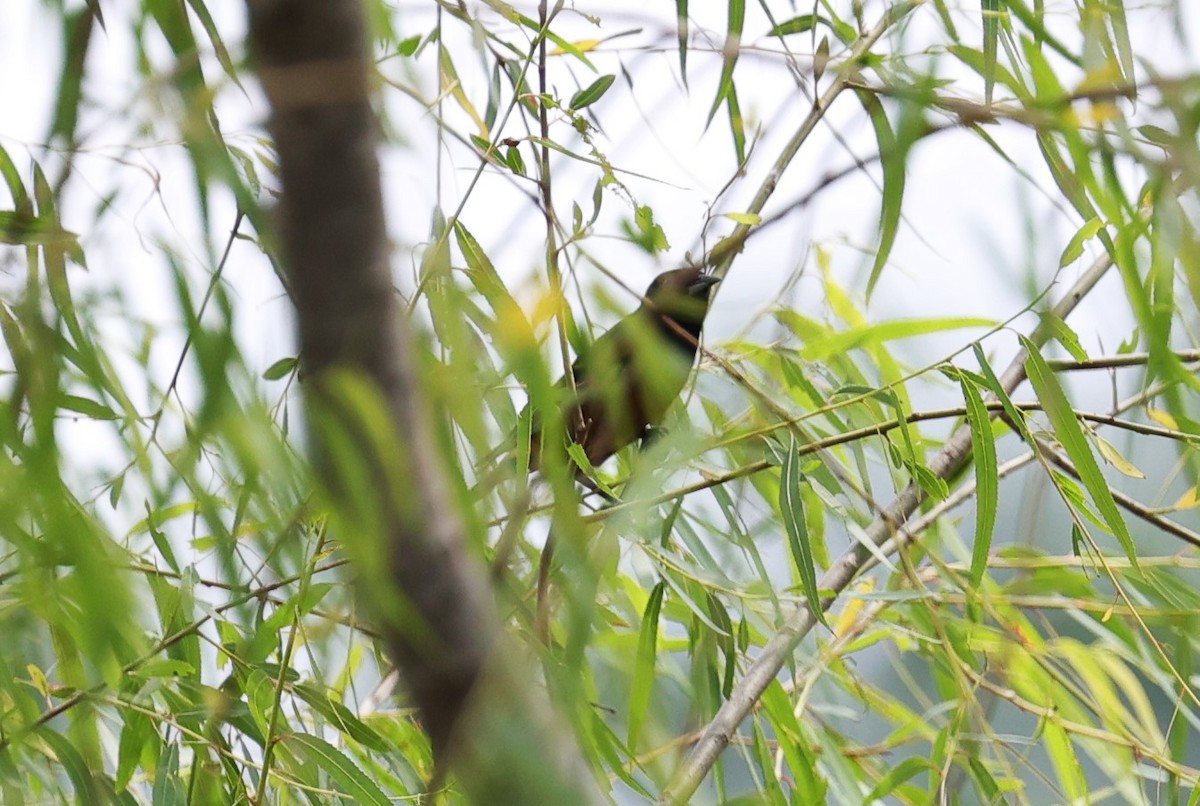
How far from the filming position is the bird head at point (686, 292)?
3.21 ft

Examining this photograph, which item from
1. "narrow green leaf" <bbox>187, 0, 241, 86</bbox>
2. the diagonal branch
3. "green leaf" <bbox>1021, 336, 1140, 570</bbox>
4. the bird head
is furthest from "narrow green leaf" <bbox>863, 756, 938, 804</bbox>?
"narrow green leaf" <bbox>187, 0, 241, 86</bbox>

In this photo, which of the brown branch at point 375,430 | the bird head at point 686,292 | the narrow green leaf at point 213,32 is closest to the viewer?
the brown branch at point 375,430

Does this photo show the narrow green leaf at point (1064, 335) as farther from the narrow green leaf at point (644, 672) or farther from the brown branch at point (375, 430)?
the brown branch at point (375, 430)

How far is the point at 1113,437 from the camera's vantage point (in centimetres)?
105

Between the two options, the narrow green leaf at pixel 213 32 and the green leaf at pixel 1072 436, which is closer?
the narrow green leaf at pixel 213 32

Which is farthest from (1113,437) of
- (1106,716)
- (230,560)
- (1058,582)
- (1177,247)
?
(230,560)

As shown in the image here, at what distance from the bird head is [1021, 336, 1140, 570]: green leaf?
0.25m

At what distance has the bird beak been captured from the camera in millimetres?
1065

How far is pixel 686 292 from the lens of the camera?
4.83ft

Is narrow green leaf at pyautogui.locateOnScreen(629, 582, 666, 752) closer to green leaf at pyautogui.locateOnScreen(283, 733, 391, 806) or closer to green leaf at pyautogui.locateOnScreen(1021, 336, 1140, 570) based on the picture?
green leaf at pyautogui.locateOnScreen(283, 733, 391, 806)

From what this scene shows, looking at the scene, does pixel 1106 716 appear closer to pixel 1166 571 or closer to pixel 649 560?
pixel 1166 571

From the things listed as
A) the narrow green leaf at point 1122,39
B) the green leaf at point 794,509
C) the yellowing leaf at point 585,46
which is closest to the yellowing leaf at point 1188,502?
the green leaf at point 794,509

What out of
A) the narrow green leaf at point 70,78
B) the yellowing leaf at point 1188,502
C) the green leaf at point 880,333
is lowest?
the yellowing leaf at point 1188,502

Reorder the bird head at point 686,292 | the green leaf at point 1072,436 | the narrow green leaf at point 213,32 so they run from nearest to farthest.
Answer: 1. the narrow green leaf at point 213,32
2. the green leaf at point 1072,436
3. the bird head at point 686,292
